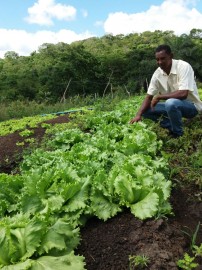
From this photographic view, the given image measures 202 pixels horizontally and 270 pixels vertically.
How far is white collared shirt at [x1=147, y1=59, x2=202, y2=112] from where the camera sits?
6088 millimetres

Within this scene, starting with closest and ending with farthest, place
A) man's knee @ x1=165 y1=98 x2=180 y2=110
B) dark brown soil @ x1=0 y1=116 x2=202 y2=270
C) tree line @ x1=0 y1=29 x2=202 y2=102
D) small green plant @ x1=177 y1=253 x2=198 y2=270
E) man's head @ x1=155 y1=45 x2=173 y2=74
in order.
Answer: small green plant @ x1=177 y1=253 x2=198 y2=270, dark brown soil @ x1=0 y1=116 x2=202 y2=270, man's head @ x1=155 y1=45 x2=173 y2=74, man's knee @ x1=165 y1=98 x2=180 y2=110, tree line @ x1=0 y1=29 x2=202 y2=102

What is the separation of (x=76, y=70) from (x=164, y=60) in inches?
1270

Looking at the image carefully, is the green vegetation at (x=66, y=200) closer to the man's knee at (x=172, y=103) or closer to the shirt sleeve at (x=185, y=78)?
the man's knee at (x=172, y=103)

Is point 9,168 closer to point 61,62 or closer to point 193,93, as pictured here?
point 193,93

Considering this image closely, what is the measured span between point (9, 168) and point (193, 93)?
3.51 m

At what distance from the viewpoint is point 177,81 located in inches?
250

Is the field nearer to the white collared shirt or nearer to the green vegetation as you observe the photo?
the green vegetation

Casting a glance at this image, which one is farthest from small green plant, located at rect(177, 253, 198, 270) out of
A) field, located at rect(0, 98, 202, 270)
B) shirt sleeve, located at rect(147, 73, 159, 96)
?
shirt sleeve, located at rect(147, 73, 159, 96)

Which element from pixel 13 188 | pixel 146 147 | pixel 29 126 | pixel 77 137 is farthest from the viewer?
pixel 29 126

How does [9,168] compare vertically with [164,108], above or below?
below

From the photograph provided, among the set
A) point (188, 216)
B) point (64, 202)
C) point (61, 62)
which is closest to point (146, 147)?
point (188, 216)

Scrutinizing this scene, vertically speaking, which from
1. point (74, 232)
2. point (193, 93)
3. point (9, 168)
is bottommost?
point (9, 168)

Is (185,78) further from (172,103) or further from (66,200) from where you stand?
(66,200)

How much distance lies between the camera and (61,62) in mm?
36750
